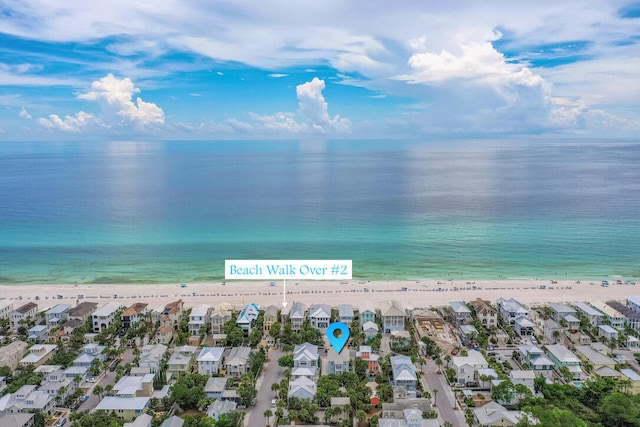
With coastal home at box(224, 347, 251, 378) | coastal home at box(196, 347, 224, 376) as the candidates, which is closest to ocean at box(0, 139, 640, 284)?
coastal home at box(196, 347, 224, 376)

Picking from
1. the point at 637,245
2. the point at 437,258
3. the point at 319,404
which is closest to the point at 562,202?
the point at 637,245

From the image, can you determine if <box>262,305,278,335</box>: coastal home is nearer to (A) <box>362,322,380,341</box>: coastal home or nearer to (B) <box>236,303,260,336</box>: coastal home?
(B) <box>236,303,260,336</box>: coastal home

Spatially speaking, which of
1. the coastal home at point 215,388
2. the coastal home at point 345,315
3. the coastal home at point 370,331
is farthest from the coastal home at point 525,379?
the coastal home at point 215,388

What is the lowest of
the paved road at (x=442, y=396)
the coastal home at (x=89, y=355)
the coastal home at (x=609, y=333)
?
the paved road at (x=442, y=396)

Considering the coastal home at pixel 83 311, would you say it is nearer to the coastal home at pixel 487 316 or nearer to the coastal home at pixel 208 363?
the coastal home at pixel 208 363

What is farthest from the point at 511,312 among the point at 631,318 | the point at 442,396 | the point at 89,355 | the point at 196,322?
the point at 89,355
